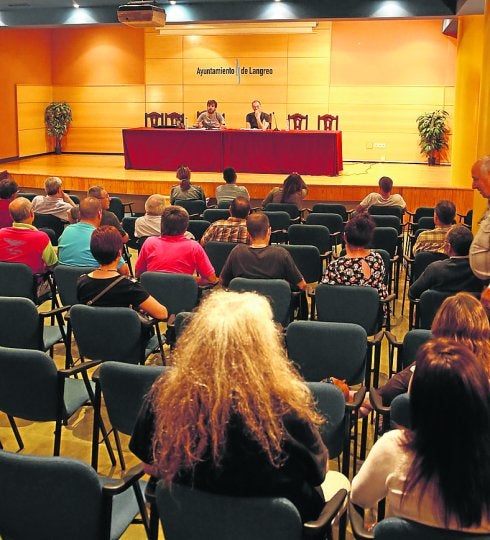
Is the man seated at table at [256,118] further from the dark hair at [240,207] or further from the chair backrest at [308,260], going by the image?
the chair backrest at [308,260]

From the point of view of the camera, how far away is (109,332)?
13.3 ft

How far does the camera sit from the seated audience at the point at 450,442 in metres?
1.87

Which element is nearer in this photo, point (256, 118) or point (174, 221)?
point (174, 221)

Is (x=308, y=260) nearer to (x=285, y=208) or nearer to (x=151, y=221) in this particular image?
(x=151, y=221)

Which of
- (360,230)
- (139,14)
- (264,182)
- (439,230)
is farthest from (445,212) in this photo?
(139,14)

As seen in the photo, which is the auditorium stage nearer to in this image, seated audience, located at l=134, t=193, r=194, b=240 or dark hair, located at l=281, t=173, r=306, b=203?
dark hair, located at l=281, t=173, r=306, b=203

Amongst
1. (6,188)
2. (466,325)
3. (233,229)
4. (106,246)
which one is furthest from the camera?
(6,188)

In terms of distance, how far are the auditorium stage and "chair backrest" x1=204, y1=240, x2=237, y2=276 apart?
Result: 5644 mm

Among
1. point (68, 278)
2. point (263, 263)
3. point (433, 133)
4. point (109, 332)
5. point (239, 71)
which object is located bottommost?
A: point (109, 332)

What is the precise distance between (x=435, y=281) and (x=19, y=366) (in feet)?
9.07

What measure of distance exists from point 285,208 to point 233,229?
2.25m

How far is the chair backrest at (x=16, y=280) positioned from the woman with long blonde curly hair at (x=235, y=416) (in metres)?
3.34

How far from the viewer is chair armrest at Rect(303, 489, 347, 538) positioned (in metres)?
2.13

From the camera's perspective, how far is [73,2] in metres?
12.8
